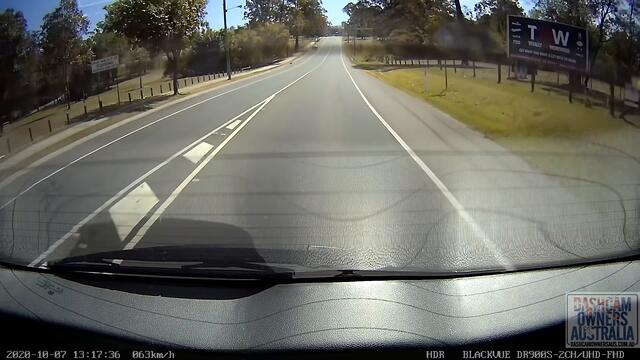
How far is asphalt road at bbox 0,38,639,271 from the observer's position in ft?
16.0

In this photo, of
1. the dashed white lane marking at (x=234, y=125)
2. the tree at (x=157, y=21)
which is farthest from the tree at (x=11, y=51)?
the dashed white lane marking at (x=234, y=125)

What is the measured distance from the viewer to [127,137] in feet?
47.2

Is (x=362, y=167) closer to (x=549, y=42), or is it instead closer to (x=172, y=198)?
(x=172, y=198)

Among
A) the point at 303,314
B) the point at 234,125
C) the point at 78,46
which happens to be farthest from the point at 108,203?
the point at 234,125

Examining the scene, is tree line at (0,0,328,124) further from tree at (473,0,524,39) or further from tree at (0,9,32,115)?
tree at (473,0,524,39)

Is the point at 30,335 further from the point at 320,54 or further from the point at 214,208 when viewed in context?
the point at 320,54

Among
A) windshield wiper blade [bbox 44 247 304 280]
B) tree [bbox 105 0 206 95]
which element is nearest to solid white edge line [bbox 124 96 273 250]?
windshield wiper blade [bbox 44 247 304 280]

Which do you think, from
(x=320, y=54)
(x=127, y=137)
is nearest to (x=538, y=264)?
(x=127, y=137)

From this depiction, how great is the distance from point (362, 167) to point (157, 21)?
3.66 m

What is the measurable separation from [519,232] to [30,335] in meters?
3.99

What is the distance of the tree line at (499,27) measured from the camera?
5055mm

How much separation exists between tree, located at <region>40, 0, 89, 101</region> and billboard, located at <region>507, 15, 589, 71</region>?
456 centimetres

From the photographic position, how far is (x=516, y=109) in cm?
780

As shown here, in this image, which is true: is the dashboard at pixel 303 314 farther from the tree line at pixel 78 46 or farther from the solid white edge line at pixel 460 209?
the tree line at pixel 78 46
